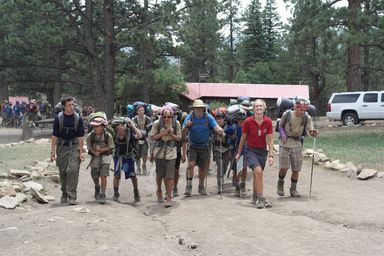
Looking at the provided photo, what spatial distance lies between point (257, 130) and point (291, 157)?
1.12m

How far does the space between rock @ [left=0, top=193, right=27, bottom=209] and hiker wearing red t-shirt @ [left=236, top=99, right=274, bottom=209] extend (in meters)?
3.74

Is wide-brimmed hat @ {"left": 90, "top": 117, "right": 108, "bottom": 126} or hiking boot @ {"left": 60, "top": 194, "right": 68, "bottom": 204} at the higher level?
wide-brimmed hat @ {"left": 90, "top": 117, "right": 108, "bottom": 126}

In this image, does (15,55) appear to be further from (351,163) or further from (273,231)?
(273,231)

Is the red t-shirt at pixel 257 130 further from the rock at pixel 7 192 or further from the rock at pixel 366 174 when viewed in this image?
the rock at pixel 7 192

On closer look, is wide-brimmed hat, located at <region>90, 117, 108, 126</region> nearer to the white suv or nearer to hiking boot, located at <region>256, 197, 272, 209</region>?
hiking boot, located at <region>256, 197, 272, 209</region>

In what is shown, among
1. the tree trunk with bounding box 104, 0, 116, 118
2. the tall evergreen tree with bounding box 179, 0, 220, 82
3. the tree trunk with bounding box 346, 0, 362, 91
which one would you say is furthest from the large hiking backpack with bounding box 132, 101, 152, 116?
the tall evergreen tree with bounding box 179, 0, 220, 82

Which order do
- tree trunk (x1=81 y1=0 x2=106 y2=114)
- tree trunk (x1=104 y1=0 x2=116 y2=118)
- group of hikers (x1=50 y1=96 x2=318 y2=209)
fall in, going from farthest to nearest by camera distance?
tree trunk (x1=81 y1=0 x2=106 y2=114) < tree trunk (x1=104 y1=0 x2=116 y2=118) < group of hikers (x1=50 y1=96 x2=318 y2=209)

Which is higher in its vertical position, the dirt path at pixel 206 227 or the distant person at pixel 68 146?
the distant person at pixel 68 146

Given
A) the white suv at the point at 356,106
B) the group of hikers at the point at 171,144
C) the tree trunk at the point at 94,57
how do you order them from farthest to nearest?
the white suv at the point at 356,106 → the tree trunk at the point at 94,57 → the group of hikers at the point at 171,144

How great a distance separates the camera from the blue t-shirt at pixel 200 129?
9844mm

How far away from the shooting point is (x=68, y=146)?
366 inches

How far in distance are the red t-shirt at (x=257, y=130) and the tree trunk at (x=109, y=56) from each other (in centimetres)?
1784

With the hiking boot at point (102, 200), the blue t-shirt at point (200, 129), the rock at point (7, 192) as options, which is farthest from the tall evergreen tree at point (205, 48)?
the hiking boot at point (102, 200)

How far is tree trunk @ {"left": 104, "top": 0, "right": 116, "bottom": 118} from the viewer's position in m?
25.8
